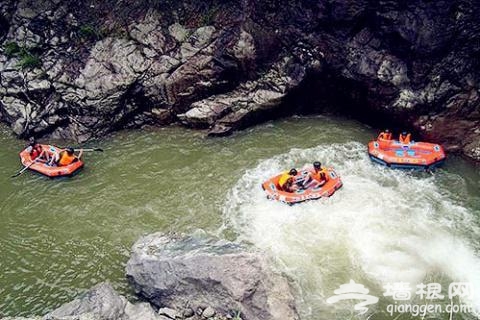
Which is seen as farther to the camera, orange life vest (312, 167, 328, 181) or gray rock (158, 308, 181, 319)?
orange life vest (312, 167, 328, 181)

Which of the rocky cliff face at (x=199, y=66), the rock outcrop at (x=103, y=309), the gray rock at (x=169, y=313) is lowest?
the gray rock at (x=169, y=313)

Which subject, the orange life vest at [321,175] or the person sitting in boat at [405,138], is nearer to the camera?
the orange life vest at [321,175]

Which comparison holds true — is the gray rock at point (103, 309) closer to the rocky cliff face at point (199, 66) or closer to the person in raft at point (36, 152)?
the person in raft at point (36, 152)

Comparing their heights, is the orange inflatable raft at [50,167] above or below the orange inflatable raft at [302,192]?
below

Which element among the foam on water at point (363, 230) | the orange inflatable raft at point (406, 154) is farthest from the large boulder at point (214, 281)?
the orange inflatable raft at point (406, 154)

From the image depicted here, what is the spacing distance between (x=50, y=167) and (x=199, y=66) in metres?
6.63

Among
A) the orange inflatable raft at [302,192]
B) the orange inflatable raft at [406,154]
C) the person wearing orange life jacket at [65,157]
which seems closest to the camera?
the orange inflatable raft at [302,192]

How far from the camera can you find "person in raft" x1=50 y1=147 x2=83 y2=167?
670 inches

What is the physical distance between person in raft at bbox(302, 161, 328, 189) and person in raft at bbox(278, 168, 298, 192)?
0.37 meters

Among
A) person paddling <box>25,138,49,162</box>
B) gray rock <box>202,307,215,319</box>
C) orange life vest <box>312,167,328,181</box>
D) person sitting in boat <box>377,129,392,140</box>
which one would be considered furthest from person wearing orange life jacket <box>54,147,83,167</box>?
person sitting in boat <box>377,129,392,140</box>

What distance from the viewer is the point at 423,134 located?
17.4 metres

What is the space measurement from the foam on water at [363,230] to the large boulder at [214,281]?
54.4 inches

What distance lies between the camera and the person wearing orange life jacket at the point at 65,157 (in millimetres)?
17000

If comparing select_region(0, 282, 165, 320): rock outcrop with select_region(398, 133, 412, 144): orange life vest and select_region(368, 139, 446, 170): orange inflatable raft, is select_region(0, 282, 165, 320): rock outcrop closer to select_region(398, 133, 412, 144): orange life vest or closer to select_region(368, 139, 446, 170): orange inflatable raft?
select_region(368, 139, 446, 170): orange inflatable raft
